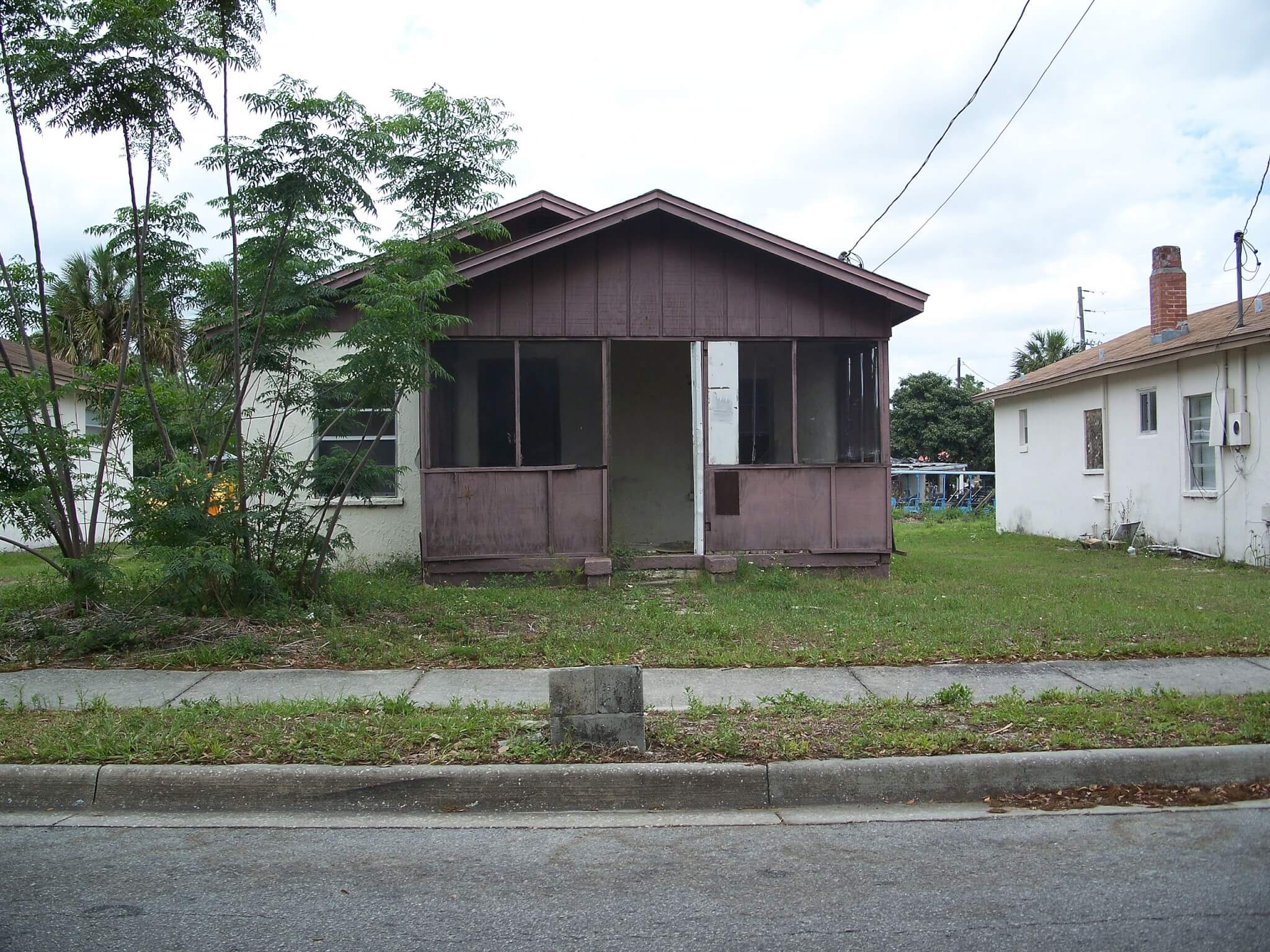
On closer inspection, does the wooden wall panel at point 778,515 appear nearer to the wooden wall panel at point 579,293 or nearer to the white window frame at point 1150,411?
the wooden wall panel at point 579,293

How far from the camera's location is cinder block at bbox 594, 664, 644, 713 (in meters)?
5.50

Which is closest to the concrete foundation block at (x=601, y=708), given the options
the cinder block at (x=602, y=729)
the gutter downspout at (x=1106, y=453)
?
the cinder block at (x=602, y=729)

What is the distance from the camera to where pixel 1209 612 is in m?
9.48

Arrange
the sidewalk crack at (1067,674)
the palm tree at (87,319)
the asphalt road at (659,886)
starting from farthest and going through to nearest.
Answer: the palm tree at (87,319)
the sidewalk crack at (1067,674)
the asphalt road at (659,886)

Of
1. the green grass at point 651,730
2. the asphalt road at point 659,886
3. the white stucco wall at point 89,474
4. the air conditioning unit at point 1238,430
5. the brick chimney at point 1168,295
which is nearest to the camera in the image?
Answer: the asphalt road at point 659,886

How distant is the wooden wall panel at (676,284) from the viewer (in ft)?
40.1

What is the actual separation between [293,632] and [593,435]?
6.29 metres

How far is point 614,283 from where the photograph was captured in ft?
39.8

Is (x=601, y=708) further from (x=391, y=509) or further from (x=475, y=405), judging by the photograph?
(x=391, y=509)

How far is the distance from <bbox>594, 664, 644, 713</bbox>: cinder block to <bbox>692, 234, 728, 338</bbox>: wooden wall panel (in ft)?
24.0

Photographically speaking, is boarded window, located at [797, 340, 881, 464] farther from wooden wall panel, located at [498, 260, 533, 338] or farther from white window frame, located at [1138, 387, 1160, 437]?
white window frame, located at [1138, 387, 1160, 437]

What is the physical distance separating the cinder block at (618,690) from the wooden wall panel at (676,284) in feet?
23.8

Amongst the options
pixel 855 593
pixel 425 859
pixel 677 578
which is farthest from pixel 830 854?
pixel 677 578

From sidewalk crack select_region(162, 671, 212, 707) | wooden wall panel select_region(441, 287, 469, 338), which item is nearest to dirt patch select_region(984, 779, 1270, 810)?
sidewalk crack select_region(162, 671, 212, 707)
